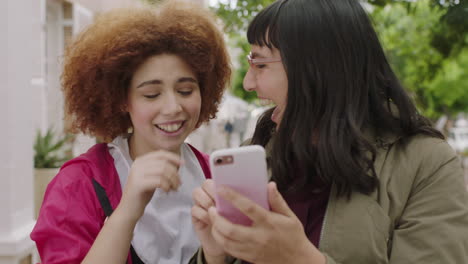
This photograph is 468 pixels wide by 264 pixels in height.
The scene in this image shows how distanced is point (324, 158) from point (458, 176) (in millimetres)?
404

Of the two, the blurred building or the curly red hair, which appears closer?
the curly red hair

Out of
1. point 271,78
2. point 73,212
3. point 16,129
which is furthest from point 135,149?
point 16,129

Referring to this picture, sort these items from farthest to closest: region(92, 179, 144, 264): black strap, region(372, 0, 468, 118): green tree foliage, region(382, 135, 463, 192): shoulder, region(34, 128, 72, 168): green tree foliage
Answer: region(34, 128, 72, 168): green tree foliage
region(372, 0, 468, 118): green tree foliage
region(92, 179, 144, 264): black strap
region(382, 135, 463, 192): shoulder

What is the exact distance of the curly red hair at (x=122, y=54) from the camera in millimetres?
1864

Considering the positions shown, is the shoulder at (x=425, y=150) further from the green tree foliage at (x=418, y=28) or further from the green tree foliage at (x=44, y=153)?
the green tree foliage at (x=44, y=153)

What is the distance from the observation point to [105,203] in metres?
1.70

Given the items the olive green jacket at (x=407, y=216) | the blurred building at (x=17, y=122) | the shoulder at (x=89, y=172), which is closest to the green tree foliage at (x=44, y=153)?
the blurred building at (x=17, y=122)

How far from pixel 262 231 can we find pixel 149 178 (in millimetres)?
414

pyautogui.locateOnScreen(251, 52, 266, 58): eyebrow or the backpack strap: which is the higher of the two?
pyautogui.locateOnScreen(251, 52, 266, 58): eyebrow

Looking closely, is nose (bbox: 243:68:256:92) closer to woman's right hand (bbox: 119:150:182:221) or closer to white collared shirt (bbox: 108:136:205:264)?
woman's right hand (bbox: 119:150:182:221)

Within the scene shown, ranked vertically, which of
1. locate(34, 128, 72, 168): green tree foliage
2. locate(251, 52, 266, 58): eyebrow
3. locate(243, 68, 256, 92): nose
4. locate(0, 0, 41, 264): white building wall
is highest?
locate(251, 52, 266, 58): eyebrow

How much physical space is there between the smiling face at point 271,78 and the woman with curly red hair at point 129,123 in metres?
0.32

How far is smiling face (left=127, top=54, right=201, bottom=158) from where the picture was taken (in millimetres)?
1782

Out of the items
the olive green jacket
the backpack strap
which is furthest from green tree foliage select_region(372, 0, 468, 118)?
Result: the backpack strap
